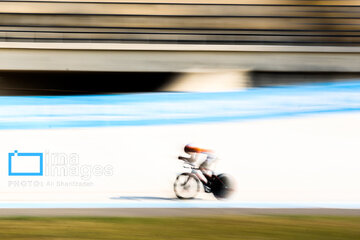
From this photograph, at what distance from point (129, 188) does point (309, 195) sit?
2231 millimetres

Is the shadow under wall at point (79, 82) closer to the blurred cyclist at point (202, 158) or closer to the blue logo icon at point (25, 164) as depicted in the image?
the blue logo icon at point (25, 164)

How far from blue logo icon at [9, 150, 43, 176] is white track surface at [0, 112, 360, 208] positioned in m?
0.06

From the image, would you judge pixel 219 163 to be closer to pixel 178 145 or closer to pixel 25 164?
pixel 178 145

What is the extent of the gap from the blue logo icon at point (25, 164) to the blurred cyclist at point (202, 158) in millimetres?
1743

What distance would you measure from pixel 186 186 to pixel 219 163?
1.69 feet

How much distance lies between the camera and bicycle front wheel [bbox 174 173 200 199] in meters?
6.92

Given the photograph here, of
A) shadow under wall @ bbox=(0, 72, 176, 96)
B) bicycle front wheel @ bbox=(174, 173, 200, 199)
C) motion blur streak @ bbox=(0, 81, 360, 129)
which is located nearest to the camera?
bicycle front wheel @ bbox=(174, 173, 200, 199)

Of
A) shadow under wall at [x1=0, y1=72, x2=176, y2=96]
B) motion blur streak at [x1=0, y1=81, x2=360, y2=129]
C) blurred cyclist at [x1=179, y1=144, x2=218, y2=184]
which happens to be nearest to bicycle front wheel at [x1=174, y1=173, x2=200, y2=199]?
blurred cyclist at [x1=179, y1=144, x2=218, y2=184]

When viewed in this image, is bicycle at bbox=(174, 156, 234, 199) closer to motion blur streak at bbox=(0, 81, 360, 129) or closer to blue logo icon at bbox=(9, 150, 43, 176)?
motion blur streak at bbox=(0, 81, 360, 129)

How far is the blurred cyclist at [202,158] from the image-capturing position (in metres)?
7.04

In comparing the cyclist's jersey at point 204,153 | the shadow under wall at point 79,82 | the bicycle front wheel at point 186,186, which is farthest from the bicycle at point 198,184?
the shadow under wall at point 79,82

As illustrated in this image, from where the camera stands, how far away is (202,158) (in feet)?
23.2

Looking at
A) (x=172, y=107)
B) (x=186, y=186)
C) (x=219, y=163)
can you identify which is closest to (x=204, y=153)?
(x=219, y=163)

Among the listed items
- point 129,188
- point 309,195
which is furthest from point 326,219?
point 129,188
